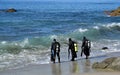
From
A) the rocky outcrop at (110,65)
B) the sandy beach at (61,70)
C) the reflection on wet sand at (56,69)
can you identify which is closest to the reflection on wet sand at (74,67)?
the sandy beach at (61,70)

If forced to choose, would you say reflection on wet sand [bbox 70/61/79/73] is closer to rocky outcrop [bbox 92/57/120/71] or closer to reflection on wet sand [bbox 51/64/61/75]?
reflection on wet sand [bbox 51/64/61/75]

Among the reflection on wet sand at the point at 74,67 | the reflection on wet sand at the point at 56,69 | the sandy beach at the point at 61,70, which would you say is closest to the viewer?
the sandy beach at the point at 61,70

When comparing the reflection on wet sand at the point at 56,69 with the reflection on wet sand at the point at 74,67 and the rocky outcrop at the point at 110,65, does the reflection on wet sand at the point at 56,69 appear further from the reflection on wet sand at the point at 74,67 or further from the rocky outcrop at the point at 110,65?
the rocky outcrop at the point at 110,65

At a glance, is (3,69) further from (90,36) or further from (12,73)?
(90,36)

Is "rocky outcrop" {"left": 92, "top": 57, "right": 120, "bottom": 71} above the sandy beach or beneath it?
above

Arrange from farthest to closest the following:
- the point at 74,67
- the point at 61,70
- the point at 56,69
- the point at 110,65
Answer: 1. the point at 74,67
2. the point at 56,69
3. the point at 61,70
4. the point at 110,65

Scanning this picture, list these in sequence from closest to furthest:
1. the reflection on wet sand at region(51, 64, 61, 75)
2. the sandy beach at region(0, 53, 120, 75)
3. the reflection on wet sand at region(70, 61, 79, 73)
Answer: the sandy beach at region(0, 53, 120, 75) < the reflection on wet sand at region(51, 64, 61, 75) < the reflection on wet sand at region(70, 61, 79, 73)

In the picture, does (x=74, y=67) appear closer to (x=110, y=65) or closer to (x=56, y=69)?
(x=56, y=69)

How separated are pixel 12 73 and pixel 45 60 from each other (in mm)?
4840

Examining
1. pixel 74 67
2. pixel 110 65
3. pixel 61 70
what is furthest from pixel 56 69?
pixel 110 65

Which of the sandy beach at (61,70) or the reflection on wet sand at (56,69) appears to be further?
the reflection on wet sand at (56,69)

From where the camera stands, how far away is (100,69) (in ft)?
60.0

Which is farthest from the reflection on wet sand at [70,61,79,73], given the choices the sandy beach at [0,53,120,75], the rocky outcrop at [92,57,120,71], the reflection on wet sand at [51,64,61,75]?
the rocky outcrop at [92,57,120,71]

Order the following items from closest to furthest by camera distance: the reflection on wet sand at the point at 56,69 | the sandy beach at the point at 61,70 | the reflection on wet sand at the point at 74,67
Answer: the sandy beach at the point at 61,70
the reflection on wet sand at the point at 56,69
the reflection on wet sand at the point at 74,67
